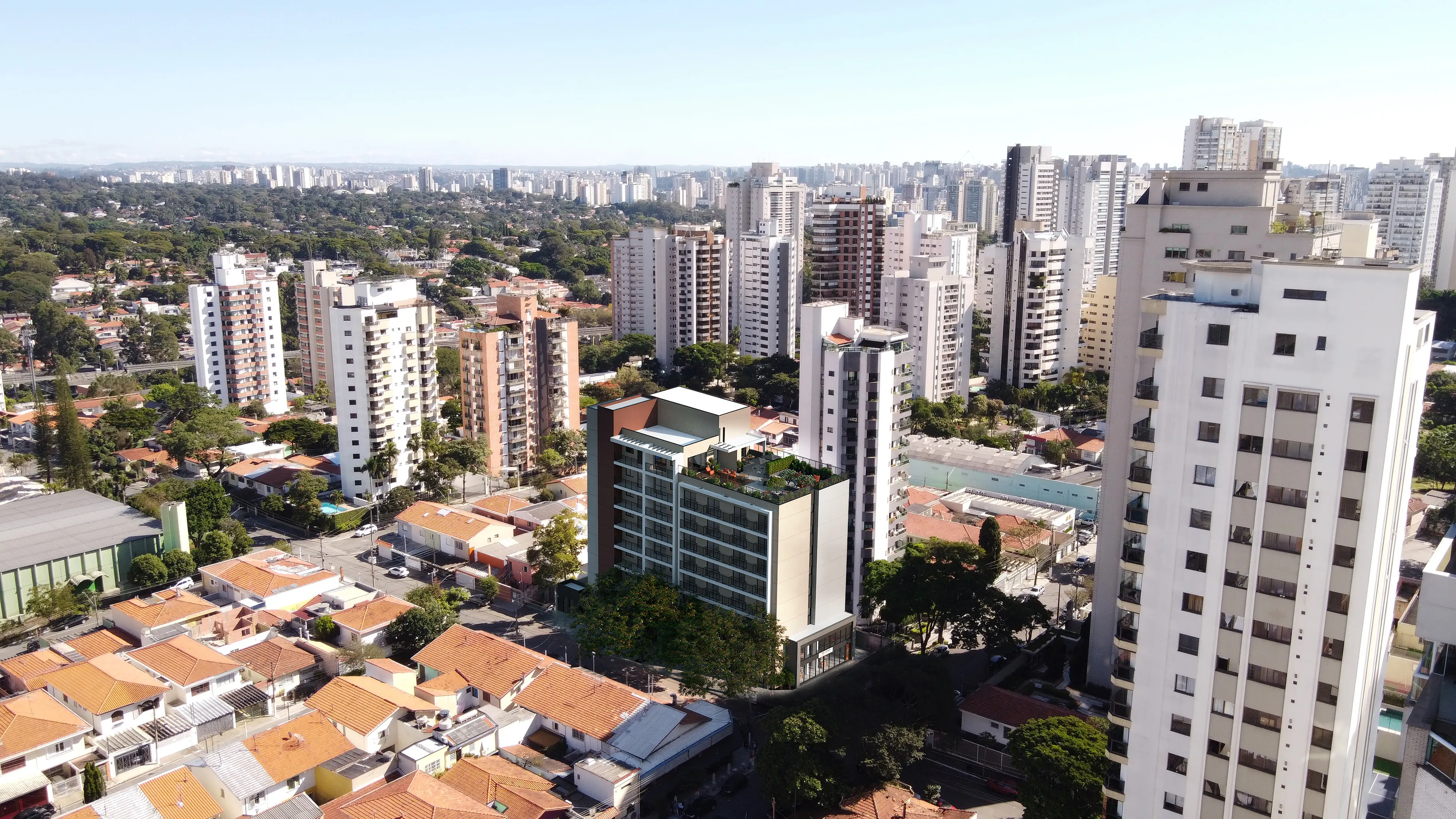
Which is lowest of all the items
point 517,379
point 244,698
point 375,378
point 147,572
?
point 244,698

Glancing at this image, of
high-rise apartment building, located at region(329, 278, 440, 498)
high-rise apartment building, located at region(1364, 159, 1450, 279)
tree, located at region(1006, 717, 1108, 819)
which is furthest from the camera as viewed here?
high-rise apartment building, located at region(1364, 159, 1450, 279)

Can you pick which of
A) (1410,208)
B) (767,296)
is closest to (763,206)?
(767,296)

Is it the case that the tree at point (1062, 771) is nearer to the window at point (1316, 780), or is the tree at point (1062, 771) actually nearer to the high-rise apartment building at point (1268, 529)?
the high-rise apartment building at point (1268, 529)

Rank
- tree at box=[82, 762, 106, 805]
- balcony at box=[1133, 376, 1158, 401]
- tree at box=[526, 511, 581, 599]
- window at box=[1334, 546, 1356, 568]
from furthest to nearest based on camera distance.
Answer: tree at box=[526, 511, 581, 599] → tree at box=[82, 762, 106, 805] → balcony at box=[1133, 376, 1158, 401] → window at box=[1334, 546, 1356, 568]

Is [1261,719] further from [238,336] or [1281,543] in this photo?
[238,336]

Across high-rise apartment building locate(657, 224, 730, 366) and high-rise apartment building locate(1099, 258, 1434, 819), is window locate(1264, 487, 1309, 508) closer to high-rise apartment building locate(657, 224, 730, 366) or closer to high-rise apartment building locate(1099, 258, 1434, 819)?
high-rise apartment building locate(1099, 258, 1434, 819)

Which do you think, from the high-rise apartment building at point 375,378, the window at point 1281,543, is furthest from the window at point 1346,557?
the high-rise apartment building at point 375,378

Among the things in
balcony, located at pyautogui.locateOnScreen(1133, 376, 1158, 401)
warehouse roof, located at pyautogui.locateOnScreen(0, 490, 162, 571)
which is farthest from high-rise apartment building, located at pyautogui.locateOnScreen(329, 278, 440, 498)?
balcony, located at pyautogui.locateOnScreen(1133, 376, 1158, 401)

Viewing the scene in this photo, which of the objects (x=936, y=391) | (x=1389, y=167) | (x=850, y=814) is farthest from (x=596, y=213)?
(x=850, y=814)
